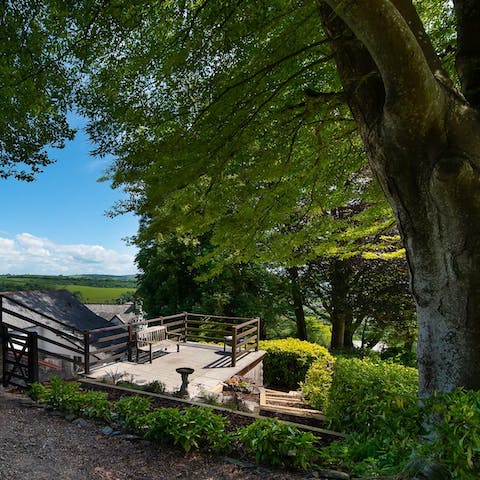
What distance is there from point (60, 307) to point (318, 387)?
50.5ft

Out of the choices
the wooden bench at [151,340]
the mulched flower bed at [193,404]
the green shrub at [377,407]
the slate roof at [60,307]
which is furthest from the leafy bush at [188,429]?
the slate roof at [60,307]

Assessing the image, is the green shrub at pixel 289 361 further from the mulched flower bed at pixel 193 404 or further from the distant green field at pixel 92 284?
the distant green field at pixel 92 284

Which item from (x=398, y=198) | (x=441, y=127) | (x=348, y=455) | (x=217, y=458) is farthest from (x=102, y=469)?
(x=441, y=127)

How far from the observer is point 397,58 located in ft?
7.38

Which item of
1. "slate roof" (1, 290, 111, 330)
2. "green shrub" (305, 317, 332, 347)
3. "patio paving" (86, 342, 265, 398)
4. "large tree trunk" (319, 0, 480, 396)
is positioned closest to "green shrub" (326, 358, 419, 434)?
"large tree trunk" (319, 0, 480, 396)

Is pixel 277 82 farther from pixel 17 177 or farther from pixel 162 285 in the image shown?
pixel 162 285

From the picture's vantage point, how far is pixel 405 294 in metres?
14.1

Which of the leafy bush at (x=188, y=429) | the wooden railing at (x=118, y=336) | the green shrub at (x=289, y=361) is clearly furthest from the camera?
the green shrub at (x=289, y=361)

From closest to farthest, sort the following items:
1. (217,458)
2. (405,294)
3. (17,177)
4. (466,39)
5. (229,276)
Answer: (466,39) < (217,458) < (17,177) < (405,294) < (229,276)

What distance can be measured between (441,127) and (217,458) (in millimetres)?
3747

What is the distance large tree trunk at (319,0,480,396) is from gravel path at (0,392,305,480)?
6.02ft

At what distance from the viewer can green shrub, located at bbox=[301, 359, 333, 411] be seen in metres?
6.55

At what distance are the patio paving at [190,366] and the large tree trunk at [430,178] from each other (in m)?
5.17

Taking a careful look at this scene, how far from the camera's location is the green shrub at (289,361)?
33.9 feet
